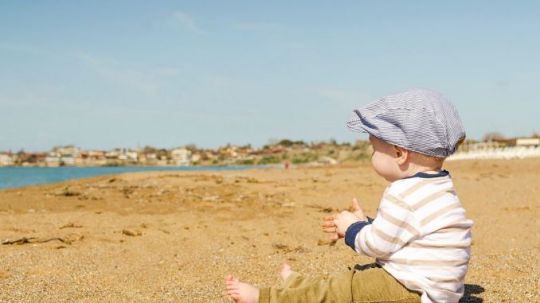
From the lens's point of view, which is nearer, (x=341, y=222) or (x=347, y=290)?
(x=347, y=290)

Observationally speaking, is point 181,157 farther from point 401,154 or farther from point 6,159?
point 401,154

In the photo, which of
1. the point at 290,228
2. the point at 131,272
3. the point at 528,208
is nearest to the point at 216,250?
the point at 131,272

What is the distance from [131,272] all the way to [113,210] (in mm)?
4034

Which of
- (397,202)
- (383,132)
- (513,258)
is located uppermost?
(383,132)

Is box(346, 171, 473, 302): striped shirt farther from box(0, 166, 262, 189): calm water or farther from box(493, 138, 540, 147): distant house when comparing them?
box(493, 138, 540, 147): distant house

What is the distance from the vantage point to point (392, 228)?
2.41 metres

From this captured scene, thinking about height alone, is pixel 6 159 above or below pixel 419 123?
below

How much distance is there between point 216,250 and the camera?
5125mm

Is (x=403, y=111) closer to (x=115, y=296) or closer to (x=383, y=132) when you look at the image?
(x=383, y=132)

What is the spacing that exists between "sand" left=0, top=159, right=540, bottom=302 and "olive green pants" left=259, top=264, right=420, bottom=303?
2.78ft

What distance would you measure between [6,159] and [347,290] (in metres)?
75.0

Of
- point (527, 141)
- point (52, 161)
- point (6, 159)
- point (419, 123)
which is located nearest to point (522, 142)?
point (527, 141)

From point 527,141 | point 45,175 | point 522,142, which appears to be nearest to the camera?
point 45,175

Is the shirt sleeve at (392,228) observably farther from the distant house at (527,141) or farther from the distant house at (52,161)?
the distant house at (52,161)
